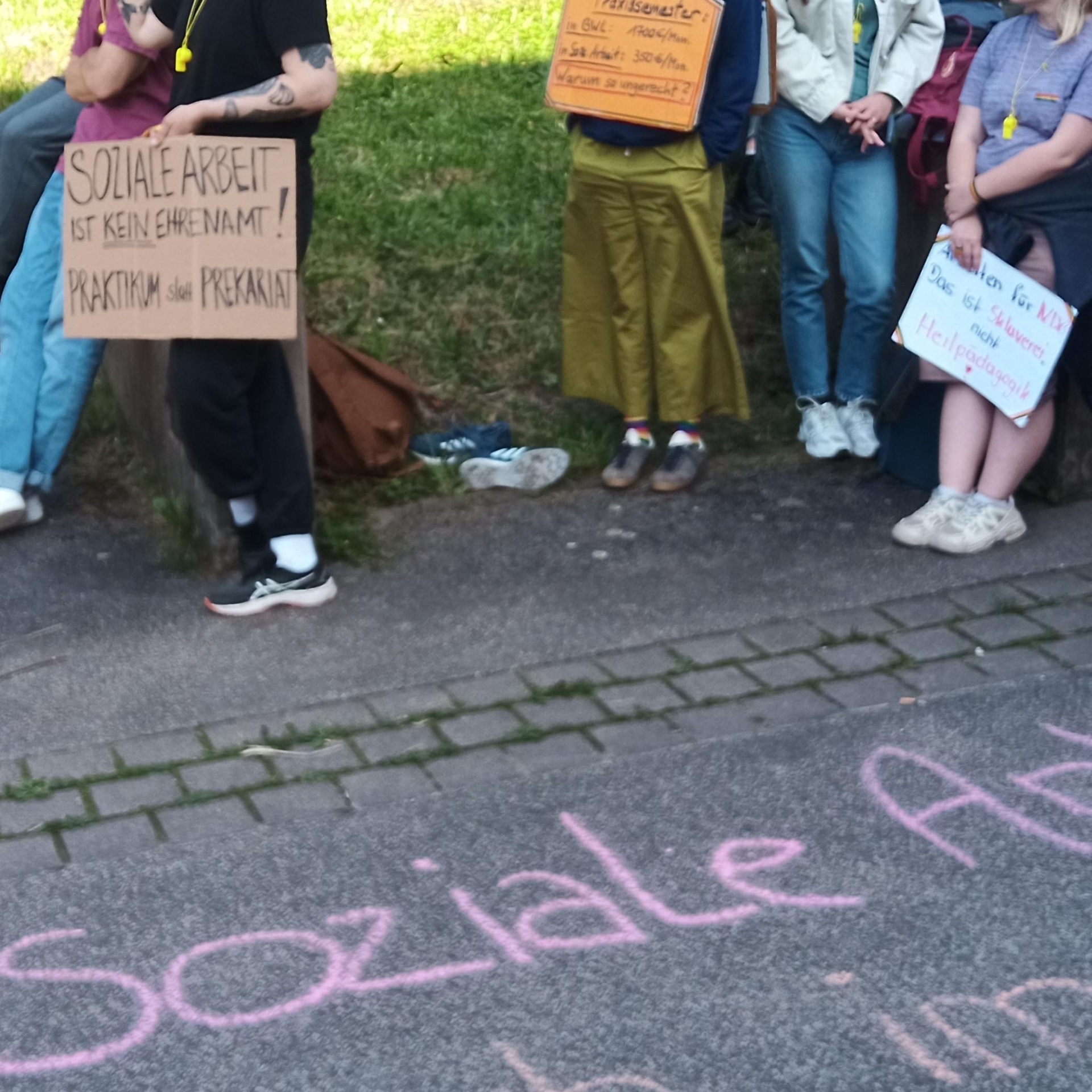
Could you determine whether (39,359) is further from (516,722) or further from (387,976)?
(387,976)

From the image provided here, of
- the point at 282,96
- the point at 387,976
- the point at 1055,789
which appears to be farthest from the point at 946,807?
the point at 282,96

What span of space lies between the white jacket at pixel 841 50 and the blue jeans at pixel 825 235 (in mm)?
104

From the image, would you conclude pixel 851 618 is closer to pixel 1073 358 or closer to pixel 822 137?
pixel 1073 358

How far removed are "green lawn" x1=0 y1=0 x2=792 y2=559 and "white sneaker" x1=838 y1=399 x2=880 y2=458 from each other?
1.09ft

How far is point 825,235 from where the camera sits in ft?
17.5

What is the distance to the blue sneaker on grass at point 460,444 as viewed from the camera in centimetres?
533

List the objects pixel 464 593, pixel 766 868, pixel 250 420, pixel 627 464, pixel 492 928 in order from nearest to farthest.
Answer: pixel 492 928, pixel 766 868, pixel 250 420, pixel 464 593, pixel 627 464

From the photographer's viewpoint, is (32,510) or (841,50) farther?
(841,50)

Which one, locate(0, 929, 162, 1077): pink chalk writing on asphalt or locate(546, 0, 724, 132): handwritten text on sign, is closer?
locate(0, 929, 162, 1077): pink chalk writing on asphalt

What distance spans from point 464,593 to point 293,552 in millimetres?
490

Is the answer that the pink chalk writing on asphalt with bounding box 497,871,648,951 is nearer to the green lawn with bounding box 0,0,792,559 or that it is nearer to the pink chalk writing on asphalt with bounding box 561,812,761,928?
the pink chalk writing on asphalt with bounding box 561,812,761,928

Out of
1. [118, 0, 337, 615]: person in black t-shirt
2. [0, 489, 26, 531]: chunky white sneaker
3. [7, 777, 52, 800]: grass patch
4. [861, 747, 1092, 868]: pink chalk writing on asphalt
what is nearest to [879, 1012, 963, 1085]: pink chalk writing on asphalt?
[861, 747, 1092, 868]: pink chalk writing on asphalt

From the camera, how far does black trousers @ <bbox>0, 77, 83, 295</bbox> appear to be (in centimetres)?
487

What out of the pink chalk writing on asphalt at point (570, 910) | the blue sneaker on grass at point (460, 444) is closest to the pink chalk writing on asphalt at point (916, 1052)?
the pink chalk writing on asphalt at point (570, 910)
